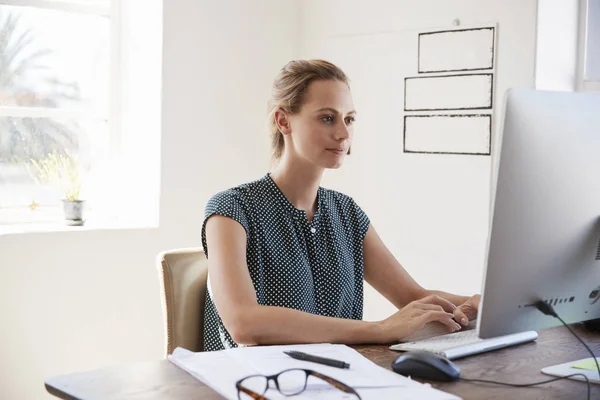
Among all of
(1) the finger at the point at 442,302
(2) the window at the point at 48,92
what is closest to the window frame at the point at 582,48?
(1) the finger at the point at 442,302

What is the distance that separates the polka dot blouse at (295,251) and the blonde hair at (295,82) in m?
0.18

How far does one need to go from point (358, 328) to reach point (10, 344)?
1.98 meters

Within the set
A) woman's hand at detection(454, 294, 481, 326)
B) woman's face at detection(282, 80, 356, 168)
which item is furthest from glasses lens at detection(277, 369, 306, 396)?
woman's face at detection(282, 80, 356, 168)

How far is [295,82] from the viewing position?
2057mm

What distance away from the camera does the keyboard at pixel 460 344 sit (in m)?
1.50

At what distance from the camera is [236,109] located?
3.75 metres

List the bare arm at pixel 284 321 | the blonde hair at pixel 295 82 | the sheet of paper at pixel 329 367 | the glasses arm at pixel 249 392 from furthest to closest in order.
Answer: the blonde hair at pixel 295 82
the bare arm at pixel 284 321
the sheet of paper at pixel 329 367
the glasses arm at pixel 249 392

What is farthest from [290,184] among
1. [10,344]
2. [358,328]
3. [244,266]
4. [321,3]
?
[321,3]

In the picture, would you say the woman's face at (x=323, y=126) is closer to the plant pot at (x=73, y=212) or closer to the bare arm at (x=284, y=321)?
the bare arm at (x=284, y=321)

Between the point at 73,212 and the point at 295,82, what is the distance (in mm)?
1658

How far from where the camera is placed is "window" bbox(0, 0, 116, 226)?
11.0 ft

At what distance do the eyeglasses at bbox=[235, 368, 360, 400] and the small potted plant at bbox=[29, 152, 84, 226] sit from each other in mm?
2298

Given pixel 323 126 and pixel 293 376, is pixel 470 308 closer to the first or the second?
pixel 323 126

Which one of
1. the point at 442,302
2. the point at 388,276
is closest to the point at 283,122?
the point at 388,276
